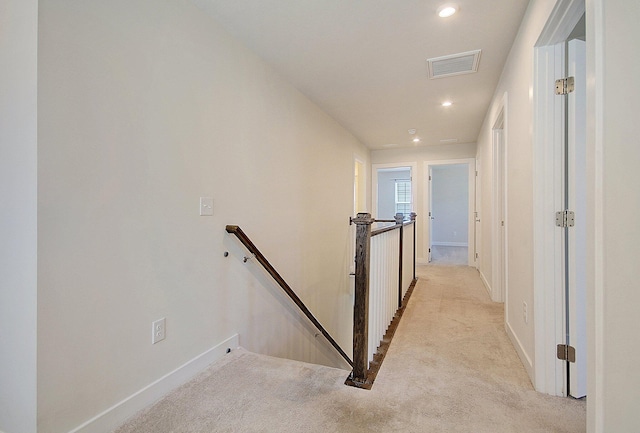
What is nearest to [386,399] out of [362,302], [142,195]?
[362,302]

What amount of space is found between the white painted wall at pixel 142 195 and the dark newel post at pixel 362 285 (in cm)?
101

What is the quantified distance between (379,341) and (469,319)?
1121 mm

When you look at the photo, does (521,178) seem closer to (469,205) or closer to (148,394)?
(148,394)

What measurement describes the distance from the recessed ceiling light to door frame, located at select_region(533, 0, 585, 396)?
25.6 inches

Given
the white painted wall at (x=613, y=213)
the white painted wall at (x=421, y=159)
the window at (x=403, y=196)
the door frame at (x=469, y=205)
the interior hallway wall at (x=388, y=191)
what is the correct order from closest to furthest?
the white painted wall at (x=613, y=213)
the door frame at (x=469, y=205)
the white painted wall at (x=421, y=159)
the window at (x=403, y=196)
the interior hallway wall at (x=388, y=191)

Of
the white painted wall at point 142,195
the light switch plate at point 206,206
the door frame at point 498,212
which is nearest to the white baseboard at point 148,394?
the white painted wall at point 142,195

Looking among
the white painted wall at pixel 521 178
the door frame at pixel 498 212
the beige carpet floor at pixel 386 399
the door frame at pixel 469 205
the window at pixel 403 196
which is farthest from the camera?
the window at pixel 403 196

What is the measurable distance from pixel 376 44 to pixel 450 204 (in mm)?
7997

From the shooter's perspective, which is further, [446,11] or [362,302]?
[446,11]

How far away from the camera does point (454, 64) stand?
284cm

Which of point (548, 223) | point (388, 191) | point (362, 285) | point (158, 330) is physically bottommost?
point (158, 330)

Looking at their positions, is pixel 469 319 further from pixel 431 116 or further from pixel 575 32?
pixel 431 116

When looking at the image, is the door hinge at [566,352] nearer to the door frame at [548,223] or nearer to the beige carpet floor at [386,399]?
the door frame at [548,223]

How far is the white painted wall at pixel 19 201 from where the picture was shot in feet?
4.10
